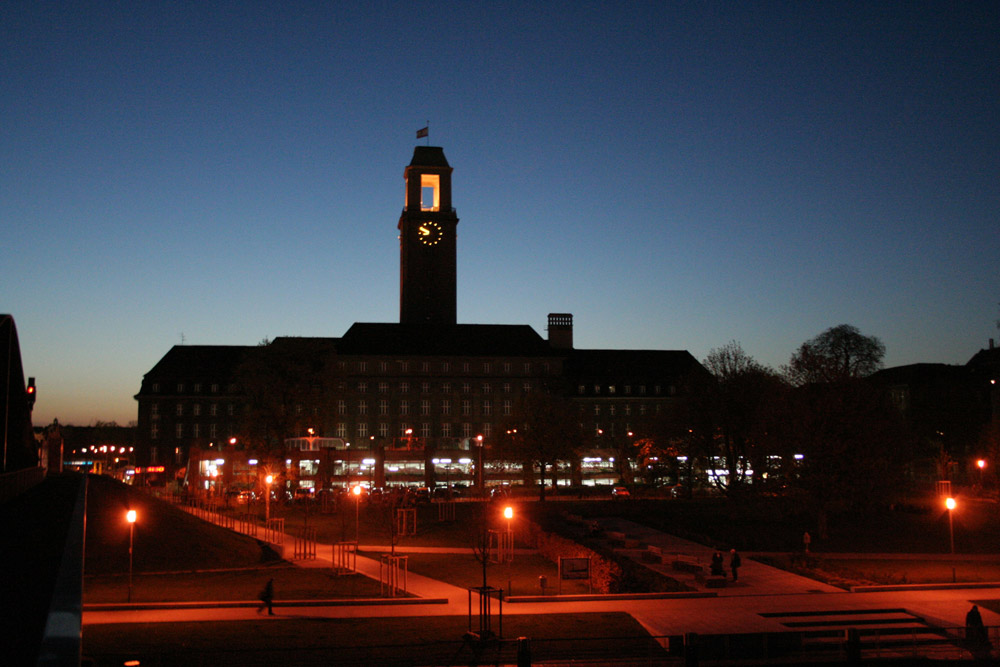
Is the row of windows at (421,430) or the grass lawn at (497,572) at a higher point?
the row of windows at (421,430)

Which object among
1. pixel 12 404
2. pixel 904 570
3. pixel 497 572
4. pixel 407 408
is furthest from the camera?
pixel 407 408

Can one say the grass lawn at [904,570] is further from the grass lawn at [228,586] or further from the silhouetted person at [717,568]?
the grass lawn at [228,586]

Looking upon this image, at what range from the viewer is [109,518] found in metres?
33.0

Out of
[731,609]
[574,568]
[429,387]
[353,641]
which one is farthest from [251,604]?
[429,387]

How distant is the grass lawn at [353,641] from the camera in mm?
17125

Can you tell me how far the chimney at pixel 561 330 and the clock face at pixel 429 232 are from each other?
19.1 m

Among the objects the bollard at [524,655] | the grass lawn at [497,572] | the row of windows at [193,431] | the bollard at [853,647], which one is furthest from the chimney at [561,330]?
the bollard at [524,655]

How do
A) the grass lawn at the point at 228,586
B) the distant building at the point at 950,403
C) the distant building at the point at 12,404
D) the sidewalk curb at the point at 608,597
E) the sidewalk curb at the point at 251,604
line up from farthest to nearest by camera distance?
1. the distant building at the point at 950,403
2. the grass lawn at the point at 228,586
3. the sidewalk curb at the point at 608,597
4. the sidewalk curb at the point at 251,604
5. the distant building at the point at 12,404

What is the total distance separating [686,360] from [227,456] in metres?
68.0

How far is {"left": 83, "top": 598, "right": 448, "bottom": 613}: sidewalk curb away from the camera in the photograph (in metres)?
22.4

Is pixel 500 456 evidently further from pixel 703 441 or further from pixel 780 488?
pixel 780 488

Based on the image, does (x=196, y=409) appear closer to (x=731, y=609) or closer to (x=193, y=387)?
(x=193, y=387)

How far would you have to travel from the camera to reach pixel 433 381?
99062mm

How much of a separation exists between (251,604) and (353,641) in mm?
5420
